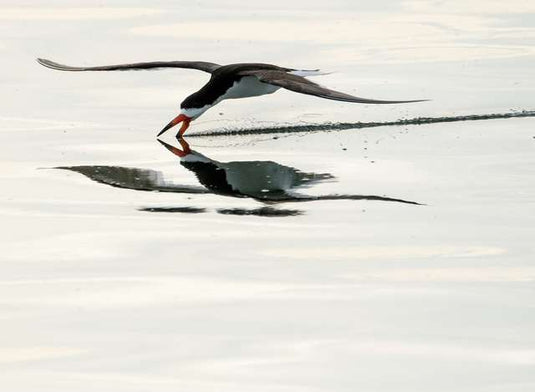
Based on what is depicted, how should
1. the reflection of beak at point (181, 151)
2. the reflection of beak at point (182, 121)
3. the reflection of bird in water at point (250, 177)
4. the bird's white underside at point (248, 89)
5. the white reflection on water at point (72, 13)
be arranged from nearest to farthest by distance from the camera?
the reflection of bird in water at point (250, 177) < the reflection of beak at point (181, 151) < the reflection of beak at point (182, 121) < the bird's white underside at point (248, 89) < the white reflection on water at point (72, 13)

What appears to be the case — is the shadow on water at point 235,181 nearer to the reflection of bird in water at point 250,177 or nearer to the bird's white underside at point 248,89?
the reflection of bird in water at point 250,177

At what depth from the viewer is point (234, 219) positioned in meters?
10.4

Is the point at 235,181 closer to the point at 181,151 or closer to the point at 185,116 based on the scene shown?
the point at 181,151

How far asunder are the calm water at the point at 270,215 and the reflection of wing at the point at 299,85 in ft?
1.33

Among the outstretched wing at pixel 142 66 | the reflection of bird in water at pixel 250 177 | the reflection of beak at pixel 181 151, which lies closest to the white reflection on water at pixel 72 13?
the outstretched wing at pixel 142 66

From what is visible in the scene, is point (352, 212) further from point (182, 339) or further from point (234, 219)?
point (182, 339)

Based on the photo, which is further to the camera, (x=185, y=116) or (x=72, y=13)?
(x=72, y=13)

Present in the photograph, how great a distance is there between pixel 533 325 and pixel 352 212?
245 cm

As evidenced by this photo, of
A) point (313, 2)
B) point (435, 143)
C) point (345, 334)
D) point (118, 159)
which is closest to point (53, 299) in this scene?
point (345, 334)

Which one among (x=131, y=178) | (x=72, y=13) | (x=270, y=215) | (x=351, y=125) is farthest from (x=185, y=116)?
(x=72, y=13)

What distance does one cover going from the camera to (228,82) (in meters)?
14.3

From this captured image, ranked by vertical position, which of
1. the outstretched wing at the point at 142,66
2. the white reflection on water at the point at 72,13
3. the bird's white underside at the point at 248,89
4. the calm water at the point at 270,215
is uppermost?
the white reflection on water at the point at 72,13

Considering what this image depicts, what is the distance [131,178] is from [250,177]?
808 millimetres

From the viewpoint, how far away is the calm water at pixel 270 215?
7.90 metres
